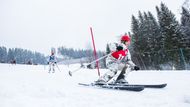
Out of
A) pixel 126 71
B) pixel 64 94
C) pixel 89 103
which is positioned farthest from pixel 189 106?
pixel 126 71

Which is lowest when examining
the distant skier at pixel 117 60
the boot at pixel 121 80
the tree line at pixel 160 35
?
the boot at pixel 121 80

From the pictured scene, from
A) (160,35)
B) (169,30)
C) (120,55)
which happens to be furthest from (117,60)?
(160,35)

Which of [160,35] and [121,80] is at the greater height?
[160,35]

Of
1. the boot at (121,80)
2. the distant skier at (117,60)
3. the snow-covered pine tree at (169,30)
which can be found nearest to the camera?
the distant skier at (117,60)

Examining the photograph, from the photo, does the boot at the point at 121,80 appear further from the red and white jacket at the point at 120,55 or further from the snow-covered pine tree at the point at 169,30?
the snow-covered pine tree at the point at 169,30

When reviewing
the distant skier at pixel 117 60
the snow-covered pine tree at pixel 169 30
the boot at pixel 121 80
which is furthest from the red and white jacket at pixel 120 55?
the snow-covered pine tree at pixel 169 30

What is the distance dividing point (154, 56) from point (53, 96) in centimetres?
2710

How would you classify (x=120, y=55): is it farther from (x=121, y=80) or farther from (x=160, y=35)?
(x=160, y=35)

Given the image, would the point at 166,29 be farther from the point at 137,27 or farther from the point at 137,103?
the point at 137,103

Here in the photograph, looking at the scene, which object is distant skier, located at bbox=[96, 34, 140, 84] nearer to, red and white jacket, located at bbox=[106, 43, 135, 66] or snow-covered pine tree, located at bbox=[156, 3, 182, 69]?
red and white jacket, located at bbox=[106, 43, 135, 66]

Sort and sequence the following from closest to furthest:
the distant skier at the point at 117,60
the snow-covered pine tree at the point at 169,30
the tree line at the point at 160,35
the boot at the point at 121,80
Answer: the distant skier at the point at 117,60, the boot at the point at 121,80, the tree line at the point at 160,35, the snow-covered pine tree at the point at 169,30

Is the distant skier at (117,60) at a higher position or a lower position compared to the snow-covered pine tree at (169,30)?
lower

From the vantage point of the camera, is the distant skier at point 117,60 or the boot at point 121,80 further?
the boot at point 121,80

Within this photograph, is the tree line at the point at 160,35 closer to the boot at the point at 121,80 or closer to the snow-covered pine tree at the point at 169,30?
the snow-covered pine tree at the point at 169,30
